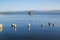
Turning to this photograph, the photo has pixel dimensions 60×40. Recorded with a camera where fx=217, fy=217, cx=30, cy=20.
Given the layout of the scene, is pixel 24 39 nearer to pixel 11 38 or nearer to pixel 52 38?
pixel 11 38

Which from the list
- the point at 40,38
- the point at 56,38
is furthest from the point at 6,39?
the point at 56,38

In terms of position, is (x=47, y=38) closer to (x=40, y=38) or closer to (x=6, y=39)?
(x=40, y=38)

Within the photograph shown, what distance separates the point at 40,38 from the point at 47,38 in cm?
74

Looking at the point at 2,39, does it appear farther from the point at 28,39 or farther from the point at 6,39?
the point at 28,39

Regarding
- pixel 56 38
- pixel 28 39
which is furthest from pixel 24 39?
pixel 56 38

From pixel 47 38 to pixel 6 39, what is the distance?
4285 millimetres

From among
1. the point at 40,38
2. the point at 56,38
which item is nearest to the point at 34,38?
the point at 40,38

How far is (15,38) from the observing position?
22609 millimetres

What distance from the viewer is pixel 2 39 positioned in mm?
22094

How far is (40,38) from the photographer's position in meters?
22.7

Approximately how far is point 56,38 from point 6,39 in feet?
17.0

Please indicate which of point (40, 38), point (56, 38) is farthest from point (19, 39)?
point (56, 38)

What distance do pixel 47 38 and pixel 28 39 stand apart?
210 cm

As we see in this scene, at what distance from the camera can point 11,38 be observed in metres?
22.7
